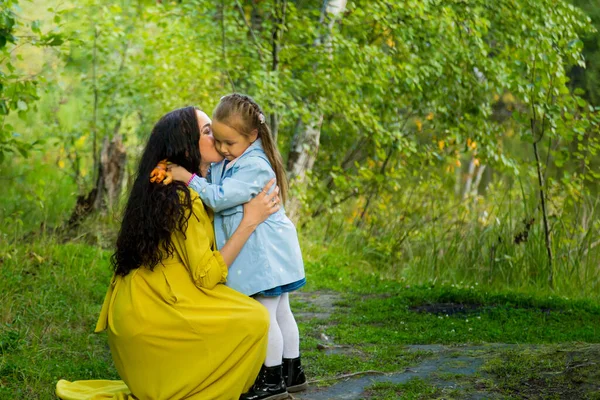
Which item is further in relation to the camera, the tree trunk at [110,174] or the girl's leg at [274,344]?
the tree trunk at [110,174]

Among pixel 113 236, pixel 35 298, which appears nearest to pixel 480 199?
pixel 113 236

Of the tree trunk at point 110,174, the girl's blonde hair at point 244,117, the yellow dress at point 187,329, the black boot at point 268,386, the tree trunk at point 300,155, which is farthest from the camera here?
the tree trunk at point 110,174

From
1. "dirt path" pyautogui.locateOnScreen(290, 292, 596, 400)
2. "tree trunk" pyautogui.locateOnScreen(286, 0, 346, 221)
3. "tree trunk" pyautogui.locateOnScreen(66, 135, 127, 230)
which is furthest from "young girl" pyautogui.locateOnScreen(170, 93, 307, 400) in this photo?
"tree trunk" pyautogui.locateOnScreen(66, 135, 127, 230)

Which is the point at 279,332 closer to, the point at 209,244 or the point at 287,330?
the point at 287,330

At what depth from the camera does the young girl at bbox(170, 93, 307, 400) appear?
3.50m

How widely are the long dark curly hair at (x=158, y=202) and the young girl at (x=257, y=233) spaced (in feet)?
0.30

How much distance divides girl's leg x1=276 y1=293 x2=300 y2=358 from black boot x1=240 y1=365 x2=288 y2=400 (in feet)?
0.53

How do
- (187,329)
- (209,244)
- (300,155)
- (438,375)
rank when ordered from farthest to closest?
(300,155)
(438,375)
(209,244)
(187,329)

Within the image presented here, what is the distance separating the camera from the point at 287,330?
368 centimetres

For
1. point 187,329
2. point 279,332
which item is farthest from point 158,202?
point 279,332

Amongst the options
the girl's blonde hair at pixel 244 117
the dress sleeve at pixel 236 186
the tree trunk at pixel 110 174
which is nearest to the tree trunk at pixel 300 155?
the tree trunk at pixel 110 174

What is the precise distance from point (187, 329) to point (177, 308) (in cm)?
11

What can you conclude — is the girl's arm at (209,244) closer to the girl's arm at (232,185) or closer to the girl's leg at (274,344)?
the girl's arm at (232,185)

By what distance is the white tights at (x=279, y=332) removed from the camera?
11.5ft
